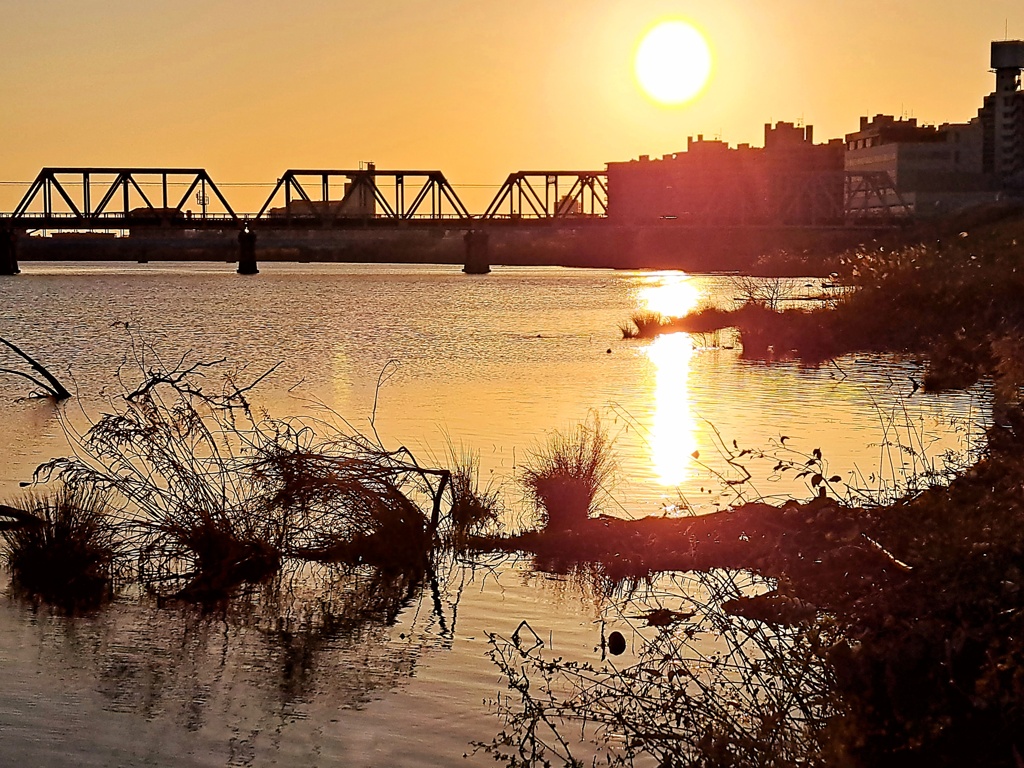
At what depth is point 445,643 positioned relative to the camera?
1418cm

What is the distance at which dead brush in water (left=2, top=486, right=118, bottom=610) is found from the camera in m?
16.2

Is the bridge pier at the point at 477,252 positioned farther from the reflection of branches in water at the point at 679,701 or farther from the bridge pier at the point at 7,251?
the reflection of branches in water at the point at 679,701

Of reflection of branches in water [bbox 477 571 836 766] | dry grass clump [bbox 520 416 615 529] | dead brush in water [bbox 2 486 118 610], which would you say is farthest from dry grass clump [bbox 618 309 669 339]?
reflection of branches in water [bbox 477 571 836 766]

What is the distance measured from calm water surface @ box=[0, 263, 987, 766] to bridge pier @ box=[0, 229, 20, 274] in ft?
324

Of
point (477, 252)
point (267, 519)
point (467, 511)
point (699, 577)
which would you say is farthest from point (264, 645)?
point (477, 252)

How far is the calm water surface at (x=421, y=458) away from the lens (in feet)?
39.2

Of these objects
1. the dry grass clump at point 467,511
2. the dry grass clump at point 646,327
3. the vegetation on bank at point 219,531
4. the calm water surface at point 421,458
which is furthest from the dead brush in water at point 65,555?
the dry grass clump at point 646,327

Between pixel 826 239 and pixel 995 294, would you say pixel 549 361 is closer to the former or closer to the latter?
pixel 995 294

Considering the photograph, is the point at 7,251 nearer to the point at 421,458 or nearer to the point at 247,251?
the point at 247,251

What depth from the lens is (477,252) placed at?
189 m

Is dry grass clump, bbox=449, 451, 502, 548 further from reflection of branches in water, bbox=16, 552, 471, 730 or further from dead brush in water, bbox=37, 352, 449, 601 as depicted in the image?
reflection of branches in water, bbox=16, 552, 471, 730

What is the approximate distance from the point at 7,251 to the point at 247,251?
27089mm

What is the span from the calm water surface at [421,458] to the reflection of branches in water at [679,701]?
0.40 meters

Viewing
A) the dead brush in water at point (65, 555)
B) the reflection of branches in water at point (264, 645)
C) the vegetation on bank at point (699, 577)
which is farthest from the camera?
the dead brush in water at point (65, 555)
